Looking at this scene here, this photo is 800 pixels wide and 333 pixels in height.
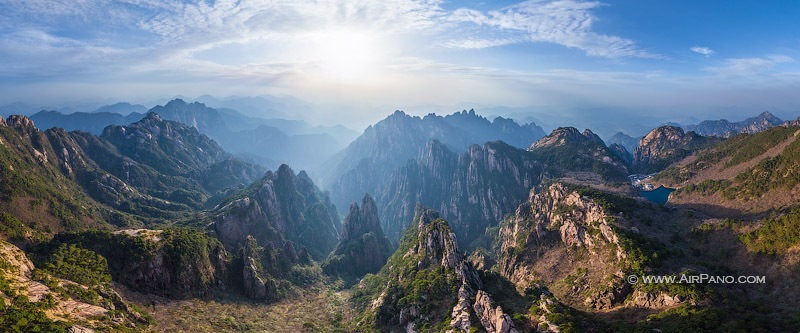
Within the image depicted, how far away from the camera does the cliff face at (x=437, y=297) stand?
224ft

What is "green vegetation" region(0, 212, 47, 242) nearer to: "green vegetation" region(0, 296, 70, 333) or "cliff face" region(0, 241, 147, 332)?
"cliff face" region(0, 241, 147, 332)

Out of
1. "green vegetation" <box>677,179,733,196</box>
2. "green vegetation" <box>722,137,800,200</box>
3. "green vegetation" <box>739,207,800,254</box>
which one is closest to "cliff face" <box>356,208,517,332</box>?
"green vegetation" <box>739,207,800,254</box>

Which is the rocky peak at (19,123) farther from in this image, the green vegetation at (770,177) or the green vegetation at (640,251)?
the green vegetation at (770,177)

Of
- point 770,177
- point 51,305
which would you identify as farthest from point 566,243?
point 51,305

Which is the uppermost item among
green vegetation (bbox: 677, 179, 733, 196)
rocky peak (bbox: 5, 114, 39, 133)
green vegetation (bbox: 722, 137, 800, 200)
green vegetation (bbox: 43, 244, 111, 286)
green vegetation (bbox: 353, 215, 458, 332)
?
rocky peak (bbox: 5, 114, 39, 133)

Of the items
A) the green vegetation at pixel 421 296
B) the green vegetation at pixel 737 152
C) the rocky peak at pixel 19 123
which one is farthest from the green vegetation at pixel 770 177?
the rocky peak at pixel 19 123

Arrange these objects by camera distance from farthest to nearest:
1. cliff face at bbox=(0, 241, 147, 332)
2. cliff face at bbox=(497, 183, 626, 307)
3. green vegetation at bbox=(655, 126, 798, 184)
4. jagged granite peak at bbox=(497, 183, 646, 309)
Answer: green vegetation at bbox=(655, 126, 798, 184) → cliff face at bbox=(497, 183, 626, 307) → jagged granite peak at bbox=(497, 183, 646, 309) → cliff face at bbox=(0, 241, 147, 332)

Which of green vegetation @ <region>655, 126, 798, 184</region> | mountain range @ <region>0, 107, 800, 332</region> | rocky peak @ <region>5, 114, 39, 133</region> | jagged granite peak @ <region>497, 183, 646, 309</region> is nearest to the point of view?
mountain range @ <region>0, 107, 800, 332</region>

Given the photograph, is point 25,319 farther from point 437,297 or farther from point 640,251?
point 640,251

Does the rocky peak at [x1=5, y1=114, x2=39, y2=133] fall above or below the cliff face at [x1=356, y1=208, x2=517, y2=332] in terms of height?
above

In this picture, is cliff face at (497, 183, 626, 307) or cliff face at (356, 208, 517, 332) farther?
cliff face at (497, 183, 626, 307)

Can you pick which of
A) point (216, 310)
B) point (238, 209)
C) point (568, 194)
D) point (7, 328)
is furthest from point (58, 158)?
point (568, 194)

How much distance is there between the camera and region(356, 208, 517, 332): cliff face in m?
68.1

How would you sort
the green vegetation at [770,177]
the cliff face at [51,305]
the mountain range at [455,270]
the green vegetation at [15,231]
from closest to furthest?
the cliff face at [51,305] → the mountain range at [455,270] → the green vegetation at [15,231] → the green vegetation at [770,177]
